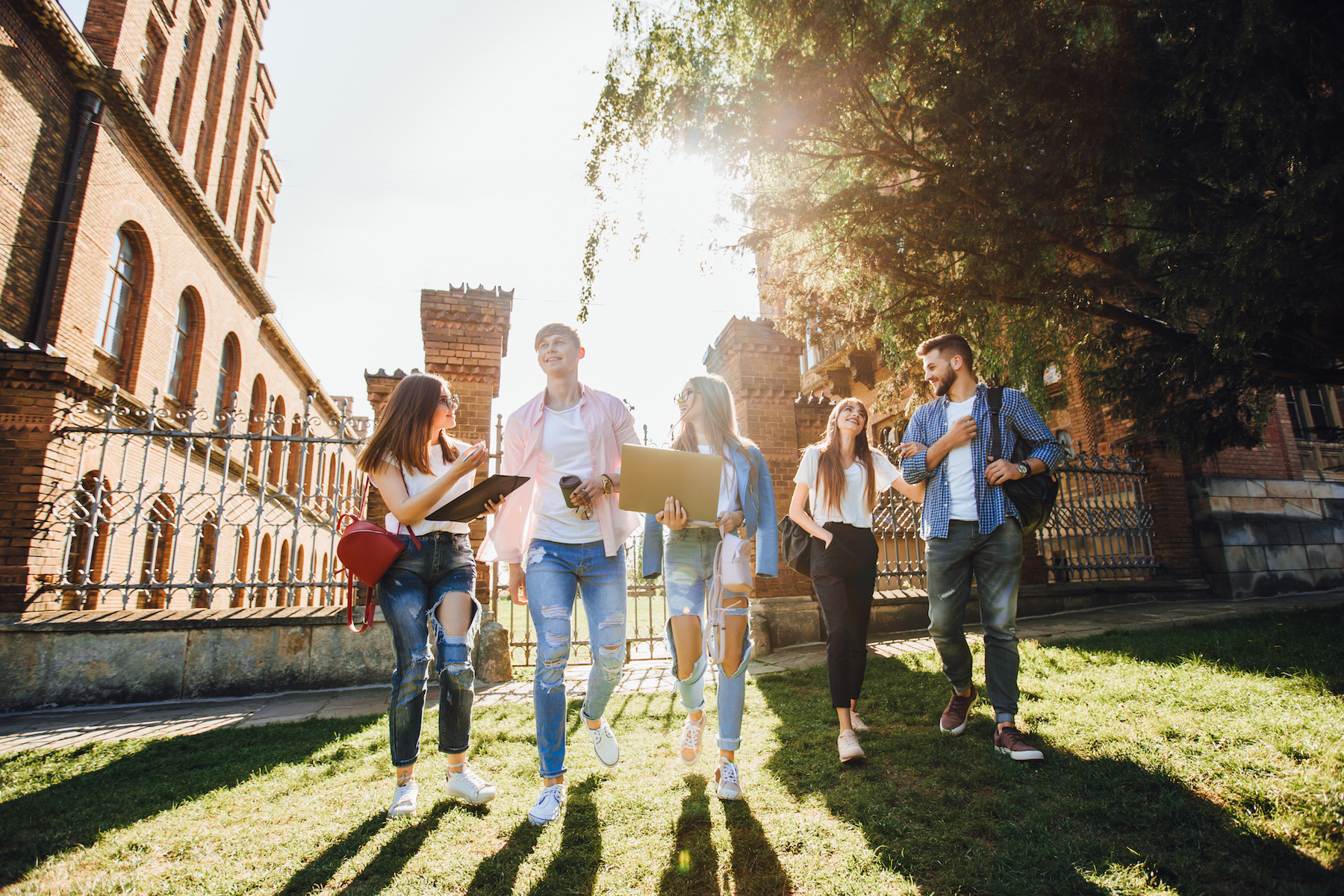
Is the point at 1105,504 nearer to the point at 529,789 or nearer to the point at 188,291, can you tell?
the point at 529,789

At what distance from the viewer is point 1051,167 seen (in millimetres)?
4777

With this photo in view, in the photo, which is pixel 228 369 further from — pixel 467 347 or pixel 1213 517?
pixel 1213 517

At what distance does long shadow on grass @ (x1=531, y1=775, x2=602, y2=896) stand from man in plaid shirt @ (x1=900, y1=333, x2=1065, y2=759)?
1.94 meters

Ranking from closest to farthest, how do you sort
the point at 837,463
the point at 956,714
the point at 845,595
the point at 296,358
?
the point at 956,714, the point at 845,595, the point at 837,463, the point at 296,358

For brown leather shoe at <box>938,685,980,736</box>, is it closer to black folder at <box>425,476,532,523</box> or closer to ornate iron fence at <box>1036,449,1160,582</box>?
black folder at <box>425,476,532,523</box>

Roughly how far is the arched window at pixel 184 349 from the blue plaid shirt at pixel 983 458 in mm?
16725

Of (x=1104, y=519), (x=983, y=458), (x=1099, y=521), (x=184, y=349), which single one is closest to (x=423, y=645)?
(x=983, y=458)

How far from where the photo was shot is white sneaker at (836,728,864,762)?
9.98 feet

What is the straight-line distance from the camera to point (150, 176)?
1347 centimetres

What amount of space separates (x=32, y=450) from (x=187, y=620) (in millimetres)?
2243

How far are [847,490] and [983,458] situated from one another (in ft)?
2.55

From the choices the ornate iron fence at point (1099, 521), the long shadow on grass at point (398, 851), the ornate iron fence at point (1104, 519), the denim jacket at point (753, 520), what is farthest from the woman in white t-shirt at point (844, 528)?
the ornate iron fence at point (1104, 519)

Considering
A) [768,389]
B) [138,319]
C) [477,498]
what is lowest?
[477,498]

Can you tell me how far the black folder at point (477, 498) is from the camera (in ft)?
8.74
